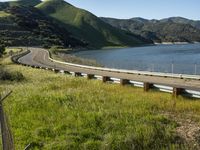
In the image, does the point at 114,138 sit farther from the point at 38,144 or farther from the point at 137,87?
the point at 137,87

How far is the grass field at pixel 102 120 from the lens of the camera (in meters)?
12.2

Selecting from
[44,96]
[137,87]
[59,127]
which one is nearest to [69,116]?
[59,127]

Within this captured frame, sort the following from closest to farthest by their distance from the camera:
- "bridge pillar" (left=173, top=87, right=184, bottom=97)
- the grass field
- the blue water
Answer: the grass field → "bridge pillar" (left=173, top=87, right=184, bottom=97) → the blue water

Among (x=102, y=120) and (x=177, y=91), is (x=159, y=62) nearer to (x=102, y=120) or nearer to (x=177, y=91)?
(x=177, y=91)

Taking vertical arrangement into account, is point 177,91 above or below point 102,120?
above

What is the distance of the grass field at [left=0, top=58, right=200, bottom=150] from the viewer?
40.0 feet

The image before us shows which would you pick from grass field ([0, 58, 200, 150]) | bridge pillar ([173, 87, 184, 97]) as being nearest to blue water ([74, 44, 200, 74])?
bridge pillar ([173, 87, 184, 97])

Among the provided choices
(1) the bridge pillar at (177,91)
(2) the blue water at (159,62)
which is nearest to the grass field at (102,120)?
(1) the bridge pillar at (177,91)

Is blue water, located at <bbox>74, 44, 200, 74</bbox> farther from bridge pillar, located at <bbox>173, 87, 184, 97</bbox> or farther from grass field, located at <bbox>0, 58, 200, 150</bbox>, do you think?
grass field, located at <bbox>0, 58, 200, 150</bbox>

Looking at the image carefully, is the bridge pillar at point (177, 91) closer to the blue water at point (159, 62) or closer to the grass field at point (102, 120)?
the grass field at point (102, 120)

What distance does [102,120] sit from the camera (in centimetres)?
1429

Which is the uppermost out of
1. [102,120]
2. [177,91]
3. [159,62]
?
[177,91]

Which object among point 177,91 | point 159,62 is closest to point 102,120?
point 177,91

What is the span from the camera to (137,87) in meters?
23.8
